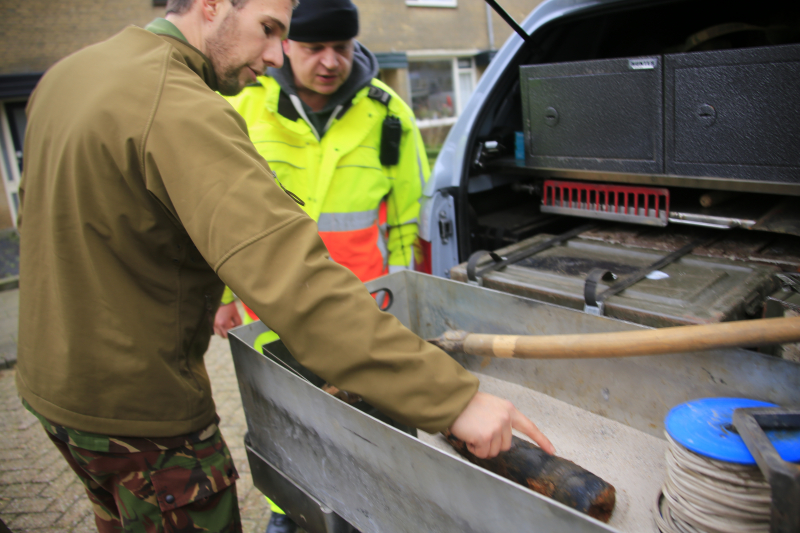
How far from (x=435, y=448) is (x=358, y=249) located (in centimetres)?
166

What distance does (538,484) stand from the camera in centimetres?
141

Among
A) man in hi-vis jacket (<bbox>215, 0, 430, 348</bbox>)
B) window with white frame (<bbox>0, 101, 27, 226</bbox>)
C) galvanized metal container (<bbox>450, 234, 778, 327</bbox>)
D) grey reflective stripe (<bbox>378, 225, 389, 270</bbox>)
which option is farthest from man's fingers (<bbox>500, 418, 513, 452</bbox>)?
window with white frame (<bbox>0, 101, 27, 226</bbox>)

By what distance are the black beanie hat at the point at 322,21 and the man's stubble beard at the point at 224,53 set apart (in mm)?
851

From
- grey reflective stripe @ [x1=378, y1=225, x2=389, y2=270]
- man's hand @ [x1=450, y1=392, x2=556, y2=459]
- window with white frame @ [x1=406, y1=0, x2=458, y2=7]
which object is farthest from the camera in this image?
window with white frame @ [x1=406, y1=0, x2=458, y2=7]

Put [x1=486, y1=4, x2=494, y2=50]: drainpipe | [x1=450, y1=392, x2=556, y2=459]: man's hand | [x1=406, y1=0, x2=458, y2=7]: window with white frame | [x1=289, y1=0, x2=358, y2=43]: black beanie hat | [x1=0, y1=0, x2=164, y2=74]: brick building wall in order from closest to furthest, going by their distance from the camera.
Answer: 1. [x1=450, y1=392, x2=556, y2=459]: man's hand
2. [x1=289, y1=0, x2=358, y2=43]: black beanie hat
3. [x1=0, y1=0, x2=164, y2=74]: brick building wall
4. [x1=406, y1=0, x2=458, y2=7]: window with white frame
5. [x1=486, y1=4, x2=494, y2=50]: drainpipe

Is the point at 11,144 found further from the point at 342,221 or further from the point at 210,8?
the point at 210,8

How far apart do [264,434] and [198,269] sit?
1.77ft

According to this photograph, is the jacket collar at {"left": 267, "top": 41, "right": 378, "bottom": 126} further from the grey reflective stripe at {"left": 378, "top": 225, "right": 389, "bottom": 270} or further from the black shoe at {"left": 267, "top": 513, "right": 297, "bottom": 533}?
the black shoe at {"left": 267, "top": 513, "right": 297, "bottom": 533}

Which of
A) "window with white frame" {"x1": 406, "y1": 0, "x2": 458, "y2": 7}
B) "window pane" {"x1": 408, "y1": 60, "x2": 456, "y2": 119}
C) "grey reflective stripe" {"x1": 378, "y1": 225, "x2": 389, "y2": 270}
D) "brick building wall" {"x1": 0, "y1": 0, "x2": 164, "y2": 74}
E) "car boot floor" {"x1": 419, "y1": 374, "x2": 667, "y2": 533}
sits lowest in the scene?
"car boot floor" {"x1": 419, "y1": 374, "x2": 667, "y2": 533}

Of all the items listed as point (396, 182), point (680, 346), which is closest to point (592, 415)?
point (680, 346)

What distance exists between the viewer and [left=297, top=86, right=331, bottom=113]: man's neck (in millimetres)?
2598

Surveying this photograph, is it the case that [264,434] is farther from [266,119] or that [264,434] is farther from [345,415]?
[266,119]

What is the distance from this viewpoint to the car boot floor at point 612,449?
1450 millimetres

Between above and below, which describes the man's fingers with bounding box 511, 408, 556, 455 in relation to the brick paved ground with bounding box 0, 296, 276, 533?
above
